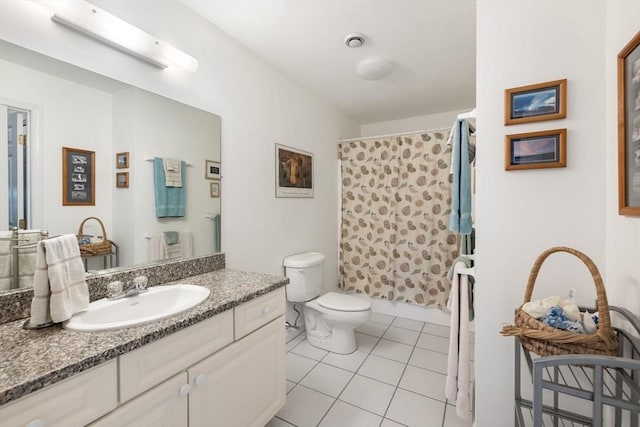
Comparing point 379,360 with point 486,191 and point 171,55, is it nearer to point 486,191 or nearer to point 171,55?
point 486,191

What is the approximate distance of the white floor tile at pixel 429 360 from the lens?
207cm

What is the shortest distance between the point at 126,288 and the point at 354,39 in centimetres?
195

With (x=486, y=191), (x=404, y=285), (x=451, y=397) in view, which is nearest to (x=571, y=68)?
(x=486, y=191)

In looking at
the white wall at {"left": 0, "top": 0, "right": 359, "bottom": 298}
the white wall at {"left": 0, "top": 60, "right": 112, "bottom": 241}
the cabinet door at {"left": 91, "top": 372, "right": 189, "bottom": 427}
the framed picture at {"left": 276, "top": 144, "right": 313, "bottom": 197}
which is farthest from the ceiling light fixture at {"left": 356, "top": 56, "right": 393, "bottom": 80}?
the cabinet door at {"left": 91, "top": 372, "right": 189, "bottom": 427}

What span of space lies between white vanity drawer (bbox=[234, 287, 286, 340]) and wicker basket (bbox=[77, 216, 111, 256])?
679 mm

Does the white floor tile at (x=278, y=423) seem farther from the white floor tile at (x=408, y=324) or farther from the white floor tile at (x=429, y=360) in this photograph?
the white floor tile at (x=408, y=324)

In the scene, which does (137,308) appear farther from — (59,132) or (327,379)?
(327,379)

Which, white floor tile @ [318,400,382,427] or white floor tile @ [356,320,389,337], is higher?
white floor tile @ [356,320,389,337]

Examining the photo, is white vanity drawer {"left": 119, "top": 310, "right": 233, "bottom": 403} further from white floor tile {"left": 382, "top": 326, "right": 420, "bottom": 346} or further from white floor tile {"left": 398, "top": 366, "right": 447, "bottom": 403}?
white floor tile {"left": 382, "top": 326, "right": 420, "bottom": 346}

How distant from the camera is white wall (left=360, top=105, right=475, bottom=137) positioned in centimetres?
320

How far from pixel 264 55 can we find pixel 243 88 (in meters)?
0.33

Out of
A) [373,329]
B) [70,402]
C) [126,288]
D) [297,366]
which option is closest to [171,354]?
[70,402]

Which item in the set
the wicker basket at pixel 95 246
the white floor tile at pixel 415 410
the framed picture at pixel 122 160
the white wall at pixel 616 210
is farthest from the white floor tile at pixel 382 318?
the framed picture at pixel 122 160

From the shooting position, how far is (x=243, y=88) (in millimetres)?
1972
